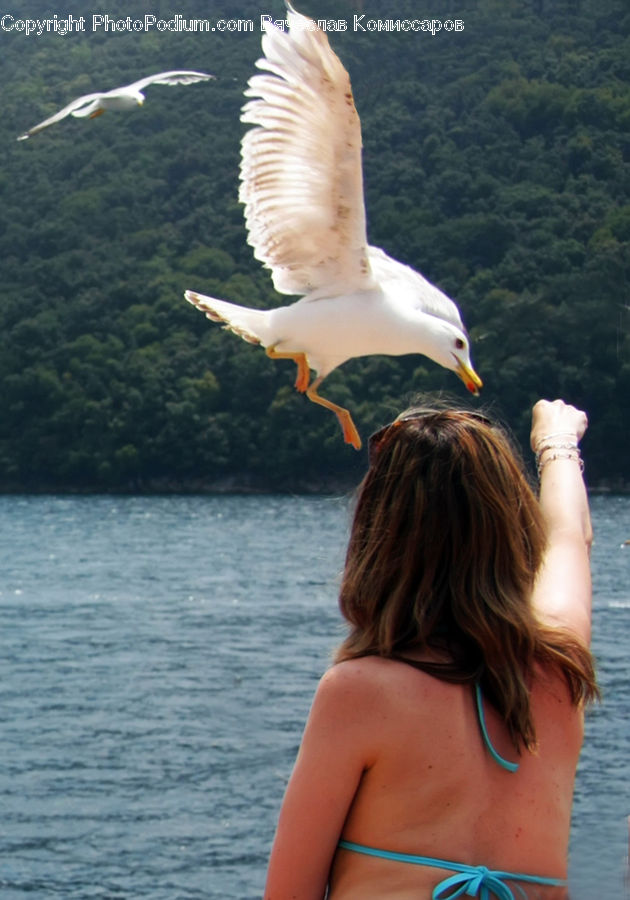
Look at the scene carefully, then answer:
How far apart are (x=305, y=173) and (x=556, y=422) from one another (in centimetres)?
196

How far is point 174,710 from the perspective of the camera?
3731 cm

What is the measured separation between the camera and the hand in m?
2.35

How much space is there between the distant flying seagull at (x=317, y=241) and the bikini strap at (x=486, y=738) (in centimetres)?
123

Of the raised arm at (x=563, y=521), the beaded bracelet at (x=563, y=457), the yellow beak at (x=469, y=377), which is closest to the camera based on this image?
the raised arm at (x=563, y=521)

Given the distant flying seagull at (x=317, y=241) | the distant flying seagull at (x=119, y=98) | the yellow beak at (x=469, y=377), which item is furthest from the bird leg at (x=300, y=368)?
the distant flying seagull at (x=119, y=98)

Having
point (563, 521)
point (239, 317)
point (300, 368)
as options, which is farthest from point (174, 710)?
point (563, 521)

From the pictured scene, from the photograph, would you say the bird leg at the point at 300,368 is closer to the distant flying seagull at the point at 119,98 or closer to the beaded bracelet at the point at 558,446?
the beaded bracelet at the point at 558,446

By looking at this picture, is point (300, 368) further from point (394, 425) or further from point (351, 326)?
point (394, 425)

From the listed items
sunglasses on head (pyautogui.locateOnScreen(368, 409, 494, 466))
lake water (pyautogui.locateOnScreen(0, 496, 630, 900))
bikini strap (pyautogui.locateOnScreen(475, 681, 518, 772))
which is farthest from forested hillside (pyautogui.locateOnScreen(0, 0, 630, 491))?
bikini strap (pyautogui.locateOnScreen(475, 681, 518, 772))

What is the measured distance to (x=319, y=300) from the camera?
12.6ft

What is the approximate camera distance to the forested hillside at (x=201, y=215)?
121 feet

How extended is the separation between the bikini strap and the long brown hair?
20 mm

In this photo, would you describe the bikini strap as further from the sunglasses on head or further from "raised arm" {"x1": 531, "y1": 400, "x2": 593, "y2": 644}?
the sunglasses on head

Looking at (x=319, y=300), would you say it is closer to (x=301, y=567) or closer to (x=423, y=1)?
(x=301, y=567)
